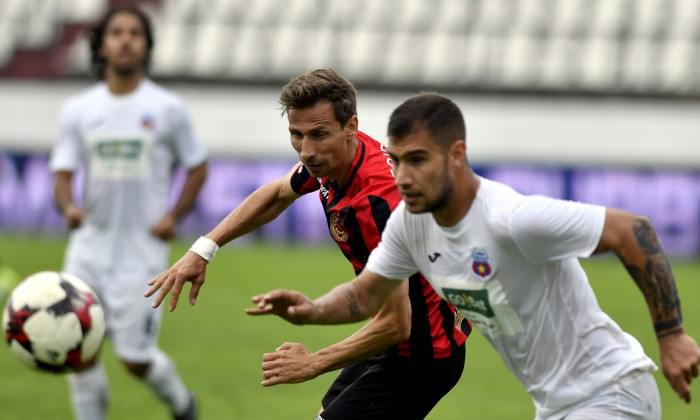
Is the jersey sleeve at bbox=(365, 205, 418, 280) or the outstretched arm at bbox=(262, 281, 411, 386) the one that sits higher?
the jersey sleeve at bbox=(365, 205, 418, 280)

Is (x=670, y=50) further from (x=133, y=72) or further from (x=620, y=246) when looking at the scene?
(x=620, y=246)

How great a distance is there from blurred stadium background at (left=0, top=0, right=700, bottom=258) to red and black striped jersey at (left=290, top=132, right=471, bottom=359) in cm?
1336

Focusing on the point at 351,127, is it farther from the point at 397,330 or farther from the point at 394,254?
the point at 397,330

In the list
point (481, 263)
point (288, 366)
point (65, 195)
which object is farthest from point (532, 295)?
point (65, 195)

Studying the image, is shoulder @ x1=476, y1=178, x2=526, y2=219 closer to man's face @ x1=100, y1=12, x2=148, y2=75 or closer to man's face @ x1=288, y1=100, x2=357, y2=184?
man's face @ x1=288, y1=100, x2=357, y2=184

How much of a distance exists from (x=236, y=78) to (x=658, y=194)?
780cm

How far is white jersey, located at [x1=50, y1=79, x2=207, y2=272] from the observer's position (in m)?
7.45

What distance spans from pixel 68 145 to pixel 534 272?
14.8 feet

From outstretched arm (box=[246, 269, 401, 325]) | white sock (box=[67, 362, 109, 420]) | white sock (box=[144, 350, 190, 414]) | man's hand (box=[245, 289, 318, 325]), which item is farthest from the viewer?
white sock (box=[144, 350, 190, 414])

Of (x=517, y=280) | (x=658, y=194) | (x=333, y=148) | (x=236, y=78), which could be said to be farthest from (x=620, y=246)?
(x=236, y=78)

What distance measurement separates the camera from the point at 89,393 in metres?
6.93

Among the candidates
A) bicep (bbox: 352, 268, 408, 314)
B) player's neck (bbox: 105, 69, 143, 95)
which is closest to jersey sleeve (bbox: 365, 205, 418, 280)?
bicep (bbox: 352, 268, 408, 314)

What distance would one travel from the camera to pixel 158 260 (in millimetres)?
7551

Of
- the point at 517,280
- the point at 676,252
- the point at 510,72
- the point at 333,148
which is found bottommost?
the point at 676,252
